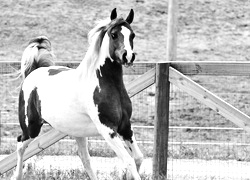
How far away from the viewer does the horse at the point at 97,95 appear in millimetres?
6348

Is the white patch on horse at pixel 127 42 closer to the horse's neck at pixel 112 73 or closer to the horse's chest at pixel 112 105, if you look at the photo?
the horse's neck at pixel 112 73

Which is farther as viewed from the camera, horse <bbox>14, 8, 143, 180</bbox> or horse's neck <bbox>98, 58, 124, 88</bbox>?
horse's neck <bbox>98, 58, 124, 88</bbox>

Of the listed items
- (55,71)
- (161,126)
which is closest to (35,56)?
(55,71)

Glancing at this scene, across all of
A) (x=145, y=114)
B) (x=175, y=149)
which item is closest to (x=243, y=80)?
(x=145, y=114)

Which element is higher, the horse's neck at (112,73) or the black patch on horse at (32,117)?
the horse's neck at (112,73)

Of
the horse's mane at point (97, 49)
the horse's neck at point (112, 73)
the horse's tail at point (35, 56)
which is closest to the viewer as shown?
the horse's neck at point (112, 73)

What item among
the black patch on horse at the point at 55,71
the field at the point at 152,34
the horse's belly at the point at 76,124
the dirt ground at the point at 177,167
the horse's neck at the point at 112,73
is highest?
the field at the point at 152,34

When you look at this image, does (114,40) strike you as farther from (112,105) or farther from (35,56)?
(35,56)

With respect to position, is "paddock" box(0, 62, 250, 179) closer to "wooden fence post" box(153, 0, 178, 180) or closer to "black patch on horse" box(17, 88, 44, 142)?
"wooden fence post" box(153, 0, 178, 180)

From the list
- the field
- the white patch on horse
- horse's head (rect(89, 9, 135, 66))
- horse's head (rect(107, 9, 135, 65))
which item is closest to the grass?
horse's head (rect(89, 9, 135, 66))

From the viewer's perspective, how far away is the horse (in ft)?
20.8

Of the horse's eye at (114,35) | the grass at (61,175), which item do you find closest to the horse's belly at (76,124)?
the horse's eye at (114,35)

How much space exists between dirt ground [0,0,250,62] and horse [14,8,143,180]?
38.4 feet

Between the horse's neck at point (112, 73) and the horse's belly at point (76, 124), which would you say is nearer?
the horse's neck at point (112, 73)
